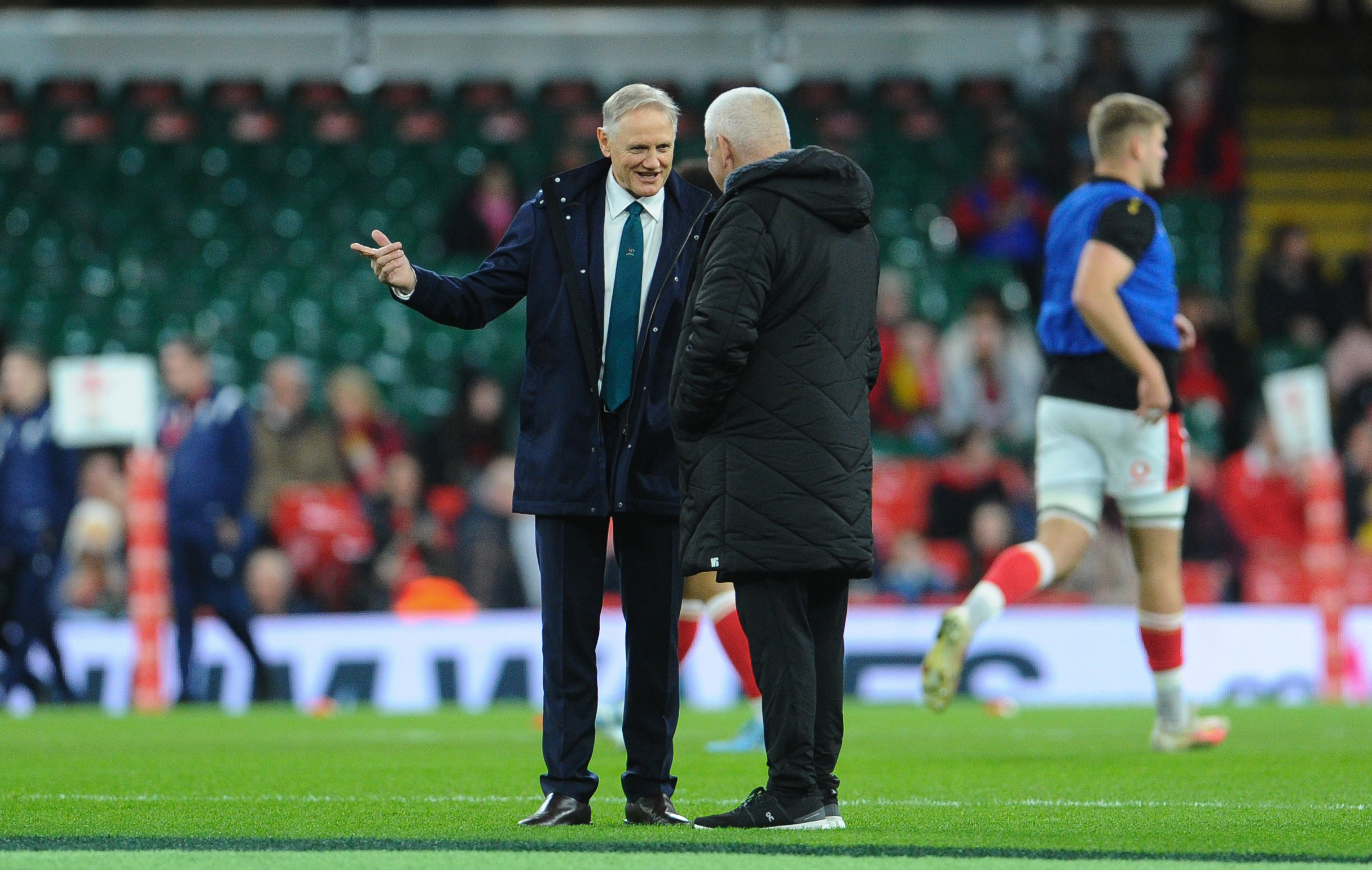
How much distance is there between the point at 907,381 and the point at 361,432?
4101mm

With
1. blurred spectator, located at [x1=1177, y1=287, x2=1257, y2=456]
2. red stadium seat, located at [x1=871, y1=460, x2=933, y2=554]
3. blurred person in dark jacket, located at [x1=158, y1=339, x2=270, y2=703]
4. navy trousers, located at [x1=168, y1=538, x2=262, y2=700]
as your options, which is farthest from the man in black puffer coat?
blurred spectator, located at [x1=1177, y1=287, x2=1257, y2=456]

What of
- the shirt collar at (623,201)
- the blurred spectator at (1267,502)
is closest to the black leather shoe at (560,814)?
the shirt collar at (623,201)

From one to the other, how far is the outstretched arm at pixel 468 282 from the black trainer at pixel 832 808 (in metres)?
1.48

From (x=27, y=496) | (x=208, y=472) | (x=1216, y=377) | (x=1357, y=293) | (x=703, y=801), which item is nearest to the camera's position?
(x=703, y=801)

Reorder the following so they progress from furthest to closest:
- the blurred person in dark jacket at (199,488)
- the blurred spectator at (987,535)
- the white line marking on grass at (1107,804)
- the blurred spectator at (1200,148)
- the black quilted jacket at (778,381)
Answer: the blurred spectator at (1200,148) → the blurred spectator at (987,535) → the blurred person in dark jacket at (199,488) → the white line marking on grass at (1107,804) → the black quilted jacket at (778,381)

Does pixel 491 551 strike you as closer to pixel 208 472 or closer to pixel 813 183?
pixel 208 472

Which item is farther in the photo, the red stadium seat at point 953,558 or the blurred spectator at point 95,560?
the blurred spectator at point 95,560

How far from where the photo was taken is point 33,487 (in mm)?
12562

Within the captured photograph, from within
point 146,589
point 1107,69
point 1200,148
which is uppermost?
point 1107,69

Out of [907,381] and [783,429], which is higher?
[907,381]

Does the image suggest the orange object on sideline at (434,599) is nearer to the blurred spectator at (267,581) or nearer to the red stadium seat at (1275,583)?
the blurred spectator at (267,581)

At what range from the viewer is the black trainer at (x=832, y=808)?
496cm

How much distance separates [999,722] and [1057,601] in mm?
3719

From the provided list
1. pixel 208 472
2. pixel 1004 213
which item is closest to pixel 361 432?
pixel 208 472
